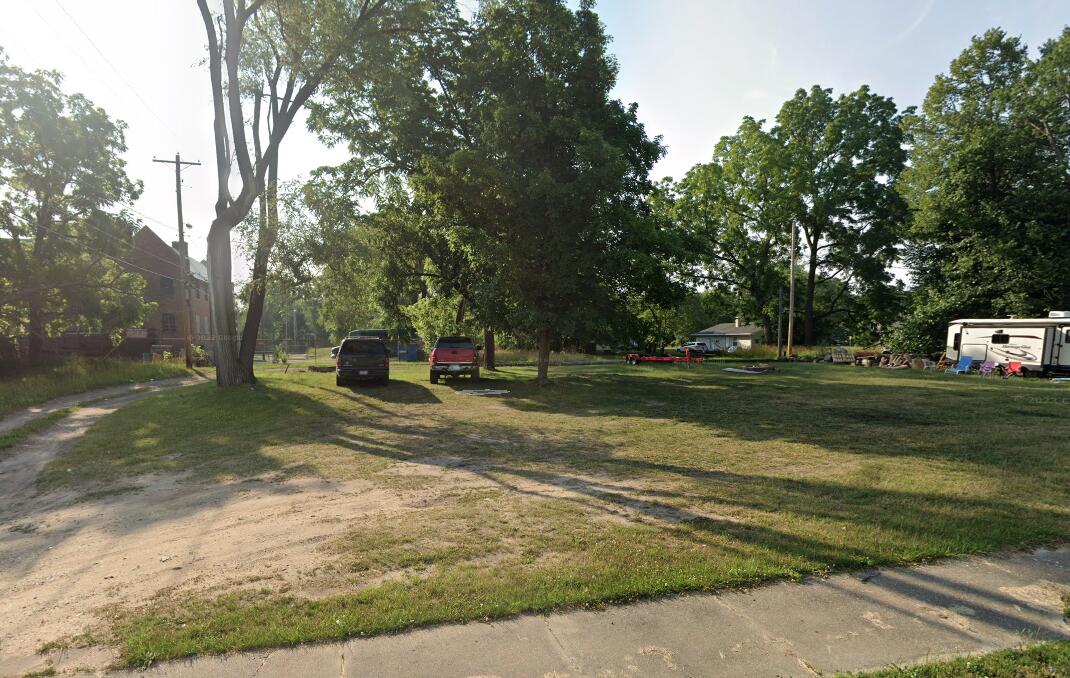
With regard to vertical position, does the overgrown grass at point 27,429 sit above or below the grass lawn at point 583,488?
below

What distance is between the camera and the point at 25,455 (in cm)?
943

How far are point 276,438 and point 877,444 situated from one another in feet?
37.7

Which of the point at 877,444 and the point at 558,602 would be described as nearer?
the point at 558,602

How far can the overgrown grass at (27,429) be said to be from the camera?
10.2 m

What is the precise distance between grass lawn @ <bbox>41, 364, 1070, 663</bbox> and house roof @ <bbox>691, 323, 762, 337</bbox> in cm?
5425

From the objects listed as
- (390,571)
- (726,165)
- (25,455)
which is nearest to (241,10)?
(25,455)

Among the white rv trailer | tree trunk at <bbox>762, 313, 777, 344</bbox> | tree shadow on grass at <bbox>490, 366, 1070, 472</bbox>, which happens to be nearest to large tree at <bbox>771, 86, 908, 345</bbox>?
tree trunk at <bbox>762, 313, 777, 344</bbox>

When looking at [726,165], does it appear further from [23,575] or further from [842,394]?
[23,575]

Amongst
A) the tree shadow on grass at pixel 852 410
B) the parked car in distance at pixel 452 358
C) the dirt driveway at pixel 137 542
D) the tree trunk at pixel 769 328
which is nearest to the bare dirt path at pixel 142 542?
the dirt driveway at pixel 137 542

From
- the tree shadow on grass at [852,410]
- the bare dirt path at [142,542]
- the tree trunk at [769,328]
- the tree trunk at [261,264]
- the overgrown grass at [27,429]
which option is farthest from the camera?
the tree trunk at [769,328]

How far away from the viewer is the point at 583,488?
657cm

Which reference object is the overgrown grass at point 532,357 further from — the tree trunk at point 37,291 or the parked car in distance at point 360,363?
the tree trunk at point 37,291

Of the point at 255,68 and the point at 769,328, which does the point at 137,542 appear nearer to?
the point at 255,68

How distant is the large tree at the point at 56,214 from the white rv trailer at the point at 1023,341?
43.5 metres
